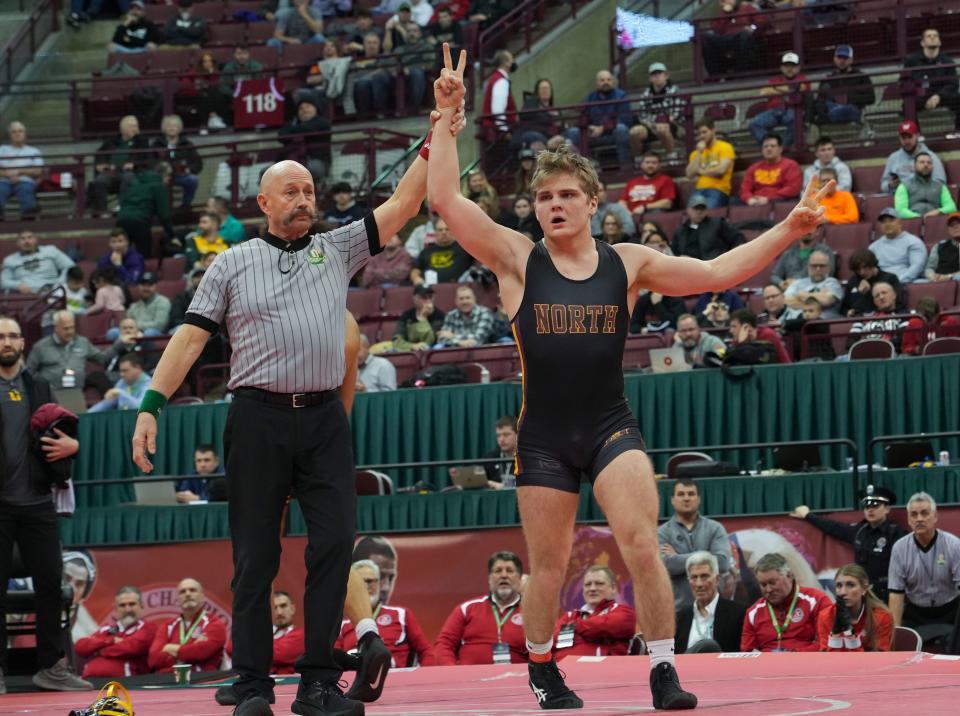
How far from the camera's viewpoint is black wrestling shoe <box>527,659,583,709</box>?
5.96m

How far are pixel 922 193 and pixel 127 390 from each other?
7.67 metres

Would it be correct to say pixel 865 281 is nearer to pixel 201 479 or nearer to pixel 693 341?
pixel 693 341

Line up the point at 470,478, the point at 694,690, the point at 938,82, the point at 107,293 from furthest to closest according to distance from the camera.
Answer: the point at 107,293
the point at 938,82
the point at 470,478
the point at 694,690

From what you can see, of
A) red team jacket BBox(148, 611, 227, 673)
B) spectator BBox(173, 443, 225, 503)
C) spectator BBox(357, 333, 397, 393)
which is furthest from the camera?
spectator BBox(357, 333, 397, 393)

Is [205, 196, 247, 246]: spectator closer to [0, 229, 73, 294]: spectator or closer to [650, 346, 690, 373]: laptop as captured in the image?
[0, 229, 73, 294]: spectator

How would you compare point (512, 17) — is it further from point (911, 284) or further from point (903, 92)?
point (911, 284)

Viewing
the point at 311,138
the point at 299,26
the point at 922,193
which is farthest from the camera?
the point at 299,26

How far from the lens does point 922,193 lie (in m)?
15.8

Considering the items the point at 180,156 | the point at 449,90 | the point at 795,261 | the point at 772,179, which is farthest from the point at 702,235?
the point at 449,90

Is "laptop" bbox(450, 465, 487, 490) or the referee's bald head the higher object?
the referee's bald head

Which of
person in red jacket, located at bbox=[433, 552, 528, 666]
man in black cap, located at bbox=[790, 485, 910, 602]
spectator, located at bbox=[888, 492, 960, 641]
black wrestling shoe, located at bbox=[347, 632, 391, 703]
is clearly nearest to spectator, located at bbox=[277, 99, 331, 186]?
person in red jacket, located at bbox=[433, 552, 528, 666]

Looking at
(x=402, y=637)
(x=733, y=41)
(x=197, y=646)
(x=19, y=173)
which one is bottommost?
(x=197, y=646)

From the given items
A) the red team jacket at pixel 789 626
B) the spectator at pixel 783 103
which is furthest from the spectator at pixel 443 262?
the red team jacket at pixel 789 626

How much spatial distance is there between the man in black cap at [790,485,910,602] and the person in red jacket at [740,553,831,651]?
94 cm
